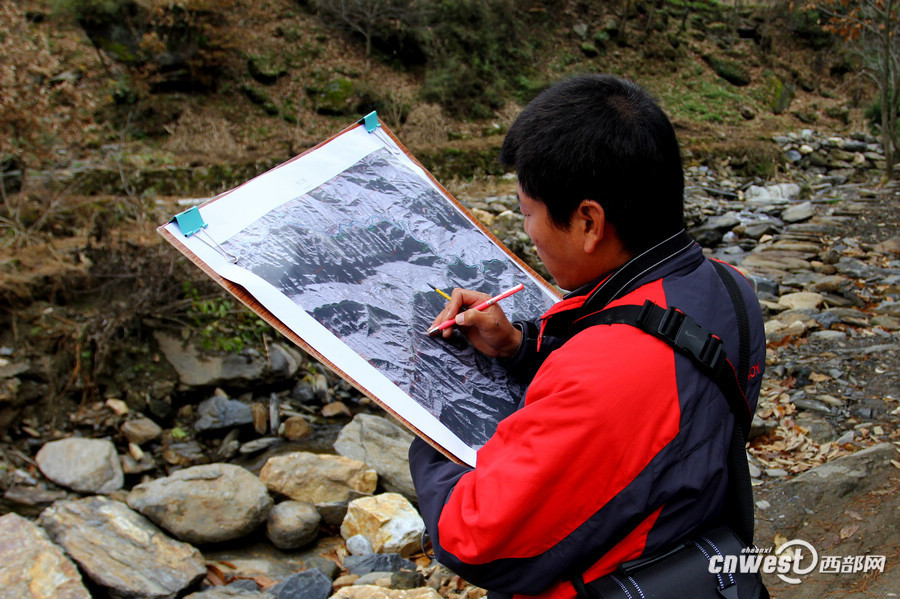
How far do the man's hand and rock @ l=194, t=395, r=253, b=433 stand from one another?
3873 mm

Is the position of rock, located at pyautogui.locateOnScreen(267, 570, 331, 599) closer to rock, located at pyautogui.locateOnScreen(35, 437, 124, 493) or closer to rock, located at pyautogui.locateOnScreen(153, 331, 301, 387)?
rock, located at pyautogui.locateOnScreen(35, 437, 124, 493)

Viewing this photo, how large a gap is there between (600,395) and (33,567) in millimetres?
2780

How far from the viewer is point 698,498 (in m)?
1.05

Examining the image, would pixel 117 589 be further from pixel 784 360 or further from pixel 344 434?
pixel 784 360

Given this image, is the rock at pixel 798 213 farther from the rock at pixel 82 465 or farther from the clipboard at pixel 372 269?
the rock at pixel 82 465

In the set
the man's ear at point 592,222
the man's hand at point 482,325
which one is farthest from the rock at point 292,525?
the man's ear at point 592,222

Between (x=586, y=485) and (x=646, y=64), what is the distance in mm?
21246

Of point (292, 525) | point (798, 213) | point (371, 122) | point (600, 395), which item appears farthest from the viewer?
point (798, 213)

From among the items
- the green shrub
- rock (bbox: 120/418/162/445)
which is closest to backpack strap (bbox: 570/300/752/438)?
rock (bbox: 120/418/162/445)

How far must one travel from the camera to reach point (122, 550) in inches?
117

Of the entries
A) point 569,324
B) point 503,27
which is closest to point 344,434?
point 569,324

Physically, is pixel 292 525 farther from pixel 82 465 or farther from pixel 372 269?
pixel 372 269

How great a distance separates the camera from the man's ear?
1.09 metres

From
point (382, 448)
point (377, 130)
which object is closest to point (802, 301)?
point (382, 448)
